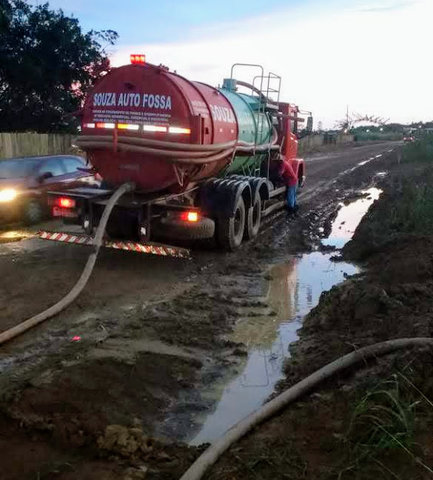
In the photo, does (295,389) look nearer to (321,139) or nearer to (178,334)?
(178,334)

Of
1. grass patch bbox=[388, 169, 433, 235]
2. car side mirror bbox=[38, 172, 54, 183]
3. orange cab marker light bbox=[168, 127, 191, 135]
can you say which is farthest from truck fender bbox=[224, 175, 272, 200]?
car side mirror bbox=[38, 172, 54, 183]

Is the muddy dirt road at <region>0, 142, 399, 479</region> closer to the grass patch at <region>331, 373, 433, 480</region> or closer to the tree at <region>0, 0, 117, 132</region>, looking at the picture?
the grass patch at <region>331, 373, 433, 480</region>

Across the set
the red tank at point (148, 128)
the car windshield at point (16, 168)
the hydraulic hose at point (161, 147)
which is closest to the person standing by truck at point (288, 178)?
the hydraulic hose at point (161, 147)

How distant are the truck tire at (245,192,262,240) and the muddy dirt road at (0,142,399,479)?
2.14ft

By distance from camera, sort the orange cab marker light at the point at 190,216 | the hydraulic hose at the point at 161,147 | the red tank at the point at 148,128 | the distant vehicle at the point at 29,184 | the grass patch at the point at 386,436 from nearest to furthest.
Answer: the grass patch at the point at 386,436 → the hydraulic hose at the point at 161,147 → the red tank at the point at 148,128 → the orange cab marker light at the point at 190,216 → the distant vehicle at the point at 29,184

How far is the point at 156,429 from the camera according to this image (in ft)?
15.1

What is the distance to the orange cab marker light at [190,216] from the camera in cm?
936

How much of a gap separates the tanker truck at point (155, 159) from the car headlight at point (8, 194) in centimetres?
274

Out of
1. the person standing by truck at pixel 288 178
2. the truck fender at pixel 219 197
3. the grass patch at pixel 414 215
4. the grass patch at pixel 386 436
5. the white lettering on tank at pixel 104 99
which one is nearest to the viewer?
the grass patch at pixel 386 436

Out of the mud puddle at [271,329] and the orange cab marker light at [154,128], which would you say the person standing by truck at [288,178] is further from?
the orange cab marker light at [154,128]

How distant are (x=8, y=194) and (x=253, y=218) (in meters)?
4.92

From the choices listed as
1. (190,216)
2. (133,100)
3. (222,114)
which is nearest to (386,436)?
(190,216)

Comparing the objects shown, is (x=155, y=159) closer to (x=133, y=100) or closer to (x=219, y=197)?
(x=133, y=100)

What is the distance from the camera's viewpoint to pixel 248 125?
11.7m
